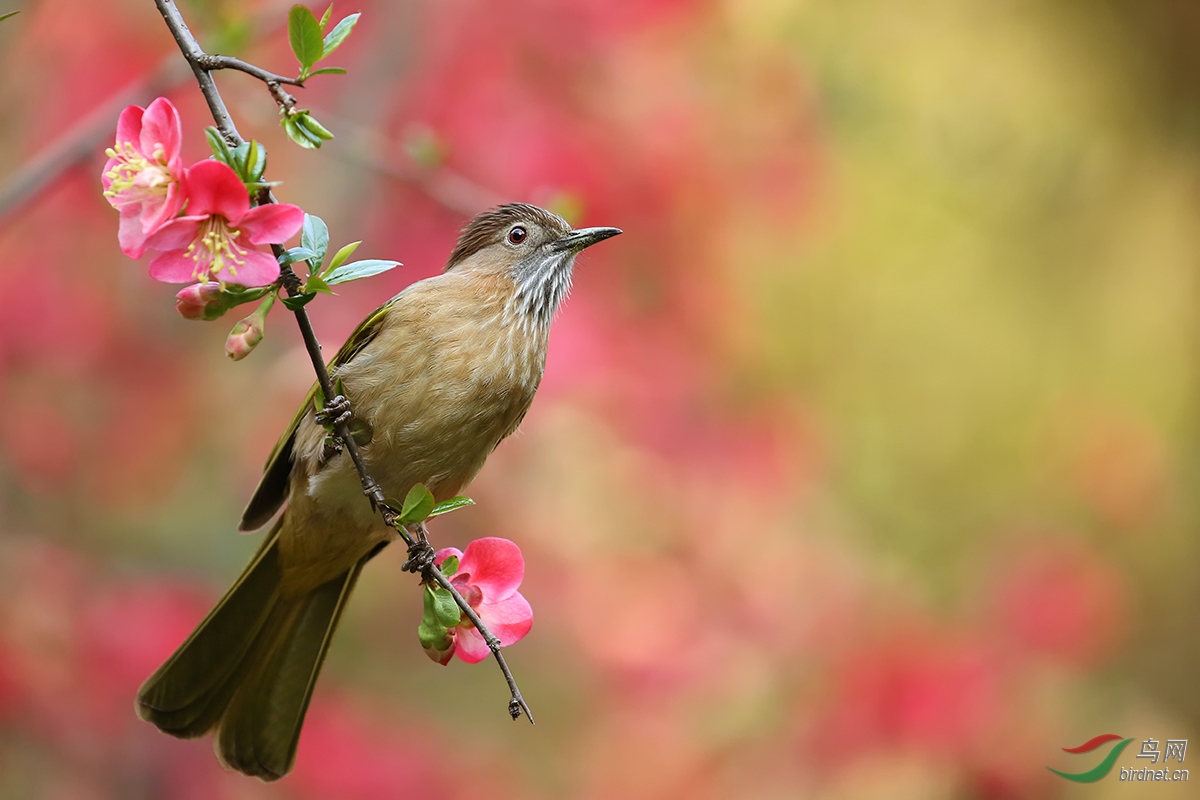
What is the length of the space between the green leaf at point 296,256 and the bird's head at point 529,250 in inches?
52.1

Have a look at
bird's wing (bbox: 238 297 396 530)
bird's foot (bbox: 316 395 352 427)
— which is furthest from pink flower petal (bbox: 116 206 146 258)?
bird's wing (bbox: 238 297 396 530)

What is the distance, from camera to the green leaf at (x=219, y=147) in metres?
1.65

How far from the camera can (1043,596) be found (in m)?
5.41

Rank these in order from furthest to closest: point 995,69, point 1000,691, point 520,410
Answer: point 995,69 → point 1000,691 → point 520,410

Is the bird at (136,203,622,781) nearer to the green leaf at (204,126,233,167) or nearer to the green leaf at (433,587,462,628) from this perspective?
the green leaf at (433,587,462,628)

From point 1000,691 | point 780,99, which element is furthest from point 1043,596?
point 780,99

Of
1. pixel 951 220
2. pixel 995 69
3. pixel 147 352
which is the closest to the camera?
pixel 147 352

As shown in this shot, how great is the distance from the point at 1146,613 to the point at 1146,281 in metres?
2.31

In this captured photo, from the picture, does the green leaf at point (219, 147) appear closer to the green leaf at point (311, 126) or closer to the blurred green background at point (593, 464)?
the green leaf at point (311, 126)

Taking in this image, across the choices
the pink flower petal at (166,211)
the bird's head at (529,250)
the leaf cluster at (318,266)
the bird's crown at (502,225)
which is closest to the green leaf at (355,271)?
the leaf cluster at (318,266)

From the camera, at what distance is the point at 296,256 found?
5.85 feet

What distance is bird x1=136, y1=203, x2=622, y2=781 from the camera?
2.79m

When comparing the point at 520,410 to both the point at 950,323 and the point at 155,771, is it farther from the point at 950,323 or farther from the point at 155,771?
the point at 950,323

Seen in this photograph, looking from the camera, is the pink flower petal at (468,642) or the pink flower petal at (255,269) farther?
the pink flower petal at (468,642)
